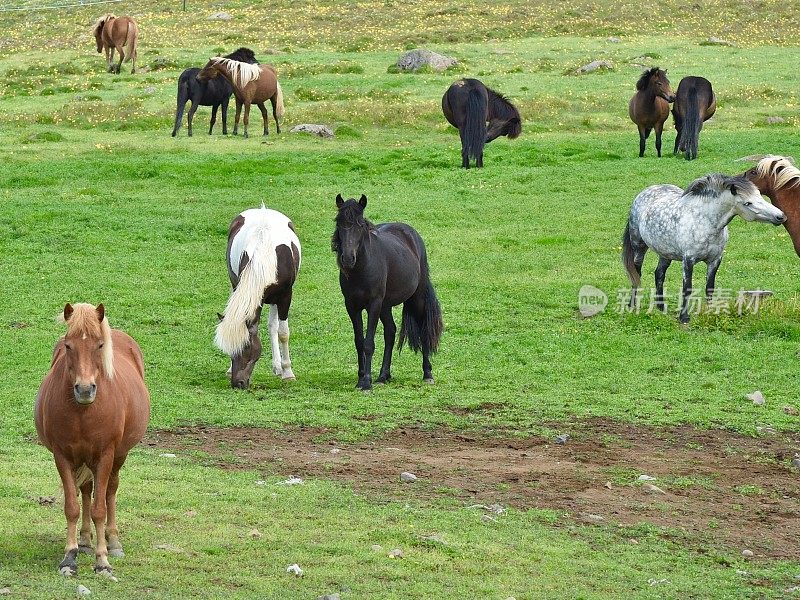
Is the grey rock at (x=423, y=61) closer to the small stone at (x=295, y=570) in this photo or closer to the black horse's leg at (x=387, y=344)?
the black horse's leg at (x=387, y=344)

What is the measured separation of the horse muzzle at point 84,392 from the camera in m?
6.21

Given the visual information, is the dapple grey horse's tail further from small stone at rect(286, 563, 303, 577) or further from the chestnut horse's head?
the chestnut horse's head

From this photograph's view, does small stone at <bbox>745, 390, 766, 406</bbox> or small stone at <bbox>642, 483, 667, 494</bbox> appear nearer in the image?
small stone at <bbox>642, 483, 667, 494</bbox>

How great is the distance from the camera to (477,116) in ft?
81.7

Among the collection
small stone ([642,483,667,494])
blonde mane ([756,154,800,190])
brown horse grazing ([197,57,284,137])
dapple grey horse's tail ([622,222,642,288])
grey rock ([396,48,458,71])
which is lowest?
small stone ([642,483,667,494])

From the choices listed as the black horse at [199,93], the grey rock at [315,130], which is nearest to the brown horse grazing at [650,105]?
the grey rock at [315,130]

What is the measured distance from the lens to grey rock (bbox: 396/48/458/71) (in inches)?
1500

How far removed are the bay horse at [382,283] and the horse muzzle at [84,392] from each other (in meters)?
5.60

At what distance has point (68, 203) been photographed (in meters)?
21.8

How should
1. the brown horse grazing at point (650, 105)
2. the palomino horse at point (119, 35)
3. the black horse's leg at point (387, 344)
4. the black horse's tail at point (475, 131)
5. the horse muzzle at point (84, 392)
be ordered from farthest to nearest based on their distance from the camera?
1. the palomino horse at point (119, 35)
2. the brown horse grazing at point (650, 105)
3. the black horse's tail at point (475, 131)
4. the black horse's leg at point (387, 344)
5. the horse muzzle at point (84, 392)

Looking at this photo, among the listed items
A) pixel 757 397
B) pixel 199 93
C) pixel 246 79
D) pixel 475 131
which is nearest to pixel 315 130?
pixel 246 79

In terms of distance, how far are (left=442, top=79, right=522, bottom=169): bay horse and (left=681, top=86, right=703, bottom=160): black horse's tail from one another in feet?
12.4

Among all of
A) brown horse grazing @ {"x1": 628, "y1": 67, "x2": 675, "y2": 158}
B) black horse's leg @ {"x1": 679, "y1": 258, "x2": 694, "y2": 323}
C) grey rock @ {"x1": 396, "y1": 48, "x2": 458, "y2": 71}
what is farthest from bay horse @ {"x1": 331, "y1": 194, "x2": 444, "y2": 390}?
grey rock @ {"x1": 396, "y1": 48, "x2": 458, "y2": 71}

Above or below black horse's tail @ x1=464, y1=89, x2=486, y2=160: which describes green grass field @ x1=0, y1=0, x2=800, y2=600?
below
